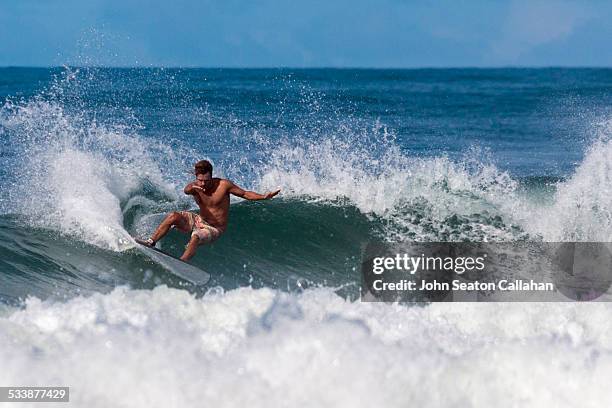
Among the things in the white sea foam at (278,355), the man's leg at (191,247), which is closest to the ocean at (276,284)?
the white sea foam at (278,355)

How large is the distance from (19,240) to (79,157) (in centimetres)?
213

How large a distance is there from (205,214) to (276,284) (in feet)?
3.61

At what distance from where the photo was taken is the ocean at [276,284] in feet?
20.3

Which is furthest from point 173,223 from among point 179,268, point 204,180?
point 204,180

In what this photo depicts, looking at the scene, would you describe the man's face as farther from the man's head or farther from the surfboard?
the surfboard

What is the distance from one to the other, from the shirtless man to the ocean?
1.46ft

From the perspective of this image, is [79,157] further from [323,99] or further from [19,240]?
[323,99]

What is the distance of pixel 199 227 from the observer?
8609mm

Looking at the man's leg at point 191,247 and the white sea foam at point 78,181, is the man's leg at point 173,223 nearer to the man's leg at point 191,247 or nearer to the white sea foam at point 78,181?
the man's leg at point 191,247

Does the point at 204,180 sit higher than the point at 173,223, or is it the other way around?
the point at 204,180

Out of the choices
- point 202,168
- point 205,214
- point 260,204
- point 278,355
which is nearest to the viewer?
point 278,355

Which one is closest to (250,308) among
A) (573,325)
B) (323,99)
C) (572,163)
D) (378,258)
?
(573,325)

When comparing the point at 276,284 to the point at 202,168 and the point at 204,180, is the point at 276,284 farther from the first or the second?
the point at 202,168

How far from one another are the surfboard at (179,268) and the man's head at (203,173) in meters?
0.85
